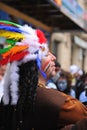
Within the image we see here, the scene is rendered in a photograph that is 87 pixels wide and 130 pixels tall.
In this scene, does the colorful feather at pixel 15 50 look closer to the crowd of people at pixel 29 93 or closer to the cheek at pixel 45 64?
the crowd of people at pixel 29 93

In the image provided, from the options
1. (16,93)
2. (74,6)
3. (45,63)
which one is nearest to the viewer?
(16,93)

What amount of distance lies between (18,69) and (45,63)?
0.26 m

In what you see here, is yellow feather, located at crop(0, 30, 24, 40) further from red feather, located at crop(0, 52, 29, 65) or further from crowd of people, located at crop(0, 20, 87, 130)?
red feather, located at crop(0, 52, 29, 65)

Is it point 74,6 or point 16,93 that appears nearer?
point 16,93

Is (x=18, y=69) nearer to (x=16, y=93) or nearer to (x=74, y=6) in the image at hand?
(x=16, y=93)

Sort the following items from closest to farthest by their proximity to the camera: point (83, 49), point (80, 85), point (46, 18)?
point (80, 85), point (46, 18), point (83, 49)

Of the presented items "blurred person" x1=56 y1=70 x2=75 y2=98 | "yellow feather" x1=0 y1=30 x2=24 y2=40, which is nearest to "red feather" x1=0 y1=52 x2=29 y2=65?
"yellow feather" x1=0 y1=30 x2=24 y2=40

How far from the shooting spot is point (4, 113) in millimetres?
2822

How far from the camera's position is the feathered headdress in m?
2.80

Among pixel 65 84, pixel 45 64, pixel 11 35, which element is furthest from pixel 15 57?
pixel 65 84

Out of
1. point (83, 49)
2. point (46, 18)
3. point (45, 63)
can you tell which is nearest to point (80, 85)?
point (45, 63)

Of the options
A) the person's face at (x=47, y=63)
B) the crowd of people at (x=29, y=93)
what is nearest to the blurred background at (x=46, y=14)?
the person's face at (x=47, y=63)

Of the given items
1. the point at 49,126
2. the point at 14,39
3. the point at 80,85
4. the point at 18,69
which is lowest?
the point at 80,85

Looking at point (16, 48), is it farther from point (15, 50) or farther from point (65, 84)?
point (65, 84)
